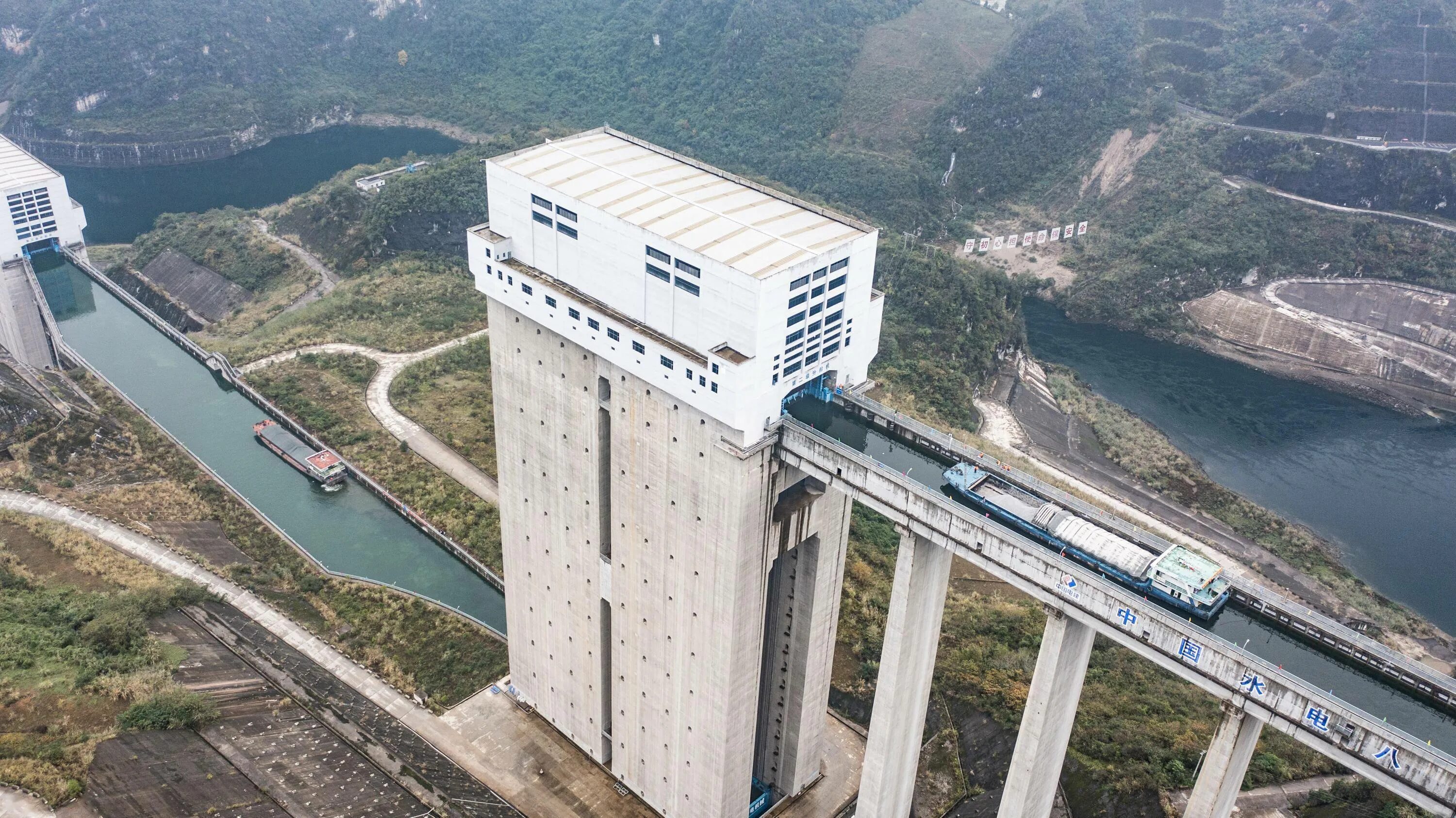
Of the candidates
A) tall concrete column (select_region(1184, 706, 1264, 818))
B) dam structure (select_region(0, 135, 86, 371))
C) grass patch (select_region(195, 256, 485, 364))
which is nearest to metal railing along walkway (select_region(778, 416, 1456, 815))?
tall concrete column (select_region(1184, 706, 1264, 818))

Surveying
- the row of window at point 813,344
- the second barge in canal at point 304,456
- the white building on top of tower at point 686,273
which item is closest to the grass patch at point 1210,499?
the white building on top of tower at point 686,273

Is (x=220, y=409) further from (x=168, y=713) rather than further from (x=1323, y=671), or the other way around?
(x=1323, y=671)

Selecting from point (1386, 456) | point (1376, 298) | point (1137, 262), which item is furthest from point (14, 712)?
point (1376, 298)

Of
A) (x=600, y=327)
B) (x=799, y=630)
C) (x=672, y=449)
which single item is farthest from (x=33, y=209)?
(x=799, y=630)

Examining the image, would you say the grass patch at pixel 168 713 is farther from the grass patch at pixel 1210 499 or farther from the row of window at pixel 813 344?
the grass patch at pixel 1210 499

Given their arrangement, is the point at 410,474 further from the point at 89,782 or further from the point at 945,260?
the point at 945,260
